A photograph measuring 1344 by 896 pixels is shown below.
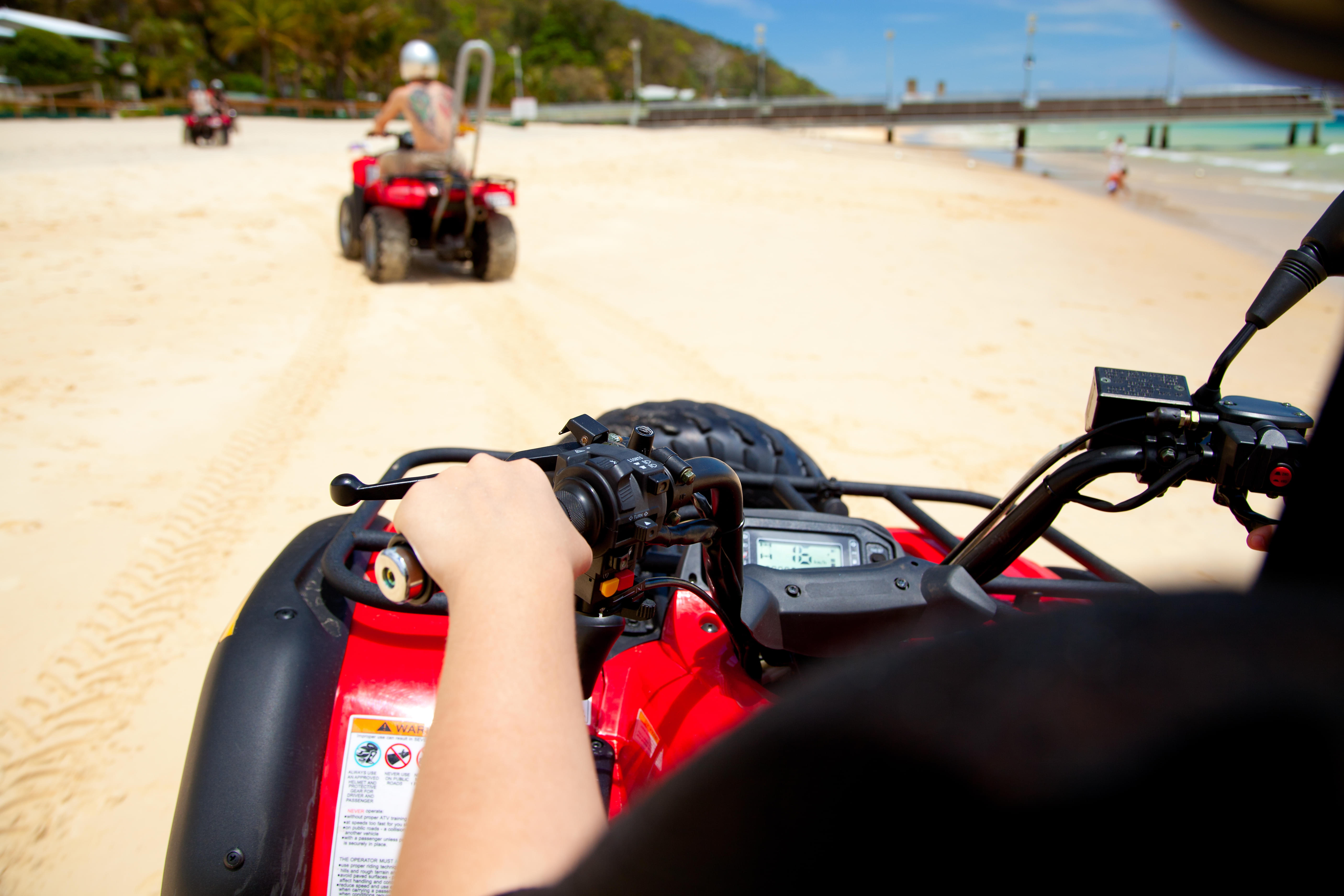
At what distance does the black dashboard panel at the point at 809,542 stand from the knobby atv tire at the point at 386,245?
608 centimetres

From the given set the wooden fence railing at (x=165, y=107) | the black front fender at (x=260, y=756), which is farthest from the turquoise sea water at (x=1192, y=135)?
the black front fender at (x=260, y=756)

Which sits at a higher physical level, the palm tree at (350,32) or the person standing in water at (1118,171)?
the palm tree at (350,32)

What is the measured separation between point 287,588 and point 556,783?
52.7 inches

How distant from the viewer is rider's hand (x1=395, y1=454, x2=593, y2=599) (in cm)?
75

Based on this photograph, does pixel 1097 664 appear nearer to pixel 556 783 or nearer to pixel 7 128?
pixel 556 783

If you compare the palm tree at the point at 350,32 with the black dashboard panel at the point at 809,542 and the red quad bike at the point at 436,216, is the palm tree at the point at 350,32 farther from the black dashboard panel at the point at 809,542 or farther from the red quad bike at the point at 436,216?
the black dashboard panel at the point at 809,542

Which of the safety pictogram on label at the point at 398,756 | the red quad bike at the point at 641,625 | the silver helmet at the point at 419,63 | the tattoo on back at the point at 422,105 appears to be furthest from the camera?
the tattoo on back at the point at 422,105

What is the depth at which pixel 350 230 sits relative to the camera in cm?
795

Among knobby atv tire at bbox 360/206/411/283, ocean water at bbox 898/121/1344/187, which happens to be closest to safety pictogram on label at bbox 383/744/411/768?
knobby atv tire at bbox 360/206/411/283

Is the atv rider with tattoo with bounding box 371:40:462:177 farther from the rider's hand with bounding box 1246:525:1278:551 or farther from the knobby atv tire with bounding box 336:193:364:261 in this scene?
the rider's hand with bounding box 1246:525:1278:551

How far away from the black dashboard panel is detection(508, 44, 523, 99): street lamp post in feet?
146

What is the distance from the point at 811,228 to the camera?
11.2 m

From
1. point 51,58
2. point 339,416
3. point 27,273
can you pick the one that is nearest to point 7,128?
point 51,58

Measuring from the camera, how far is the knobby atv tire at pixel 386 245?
7.09 meters
